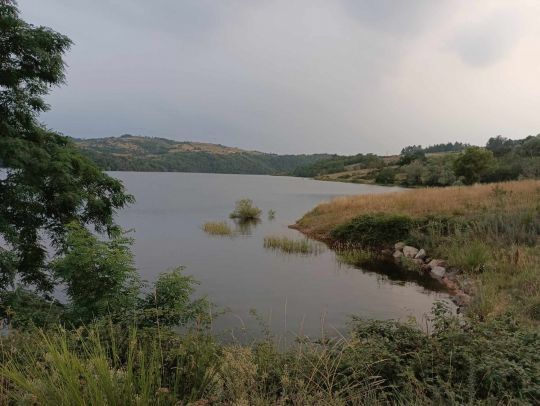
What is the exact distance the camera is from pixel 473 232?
1659 cm

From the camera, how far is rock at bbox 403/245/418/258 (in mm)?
17884

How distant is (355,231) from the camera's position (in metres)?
22.2

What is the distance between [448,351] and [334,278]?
1062 cm

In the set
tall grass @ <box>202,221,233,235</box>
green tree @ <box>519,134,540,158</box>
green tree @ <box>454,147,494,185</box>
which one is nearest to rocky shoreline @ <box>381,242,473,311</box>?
tall grass @ <box>202,221,233,235</box>

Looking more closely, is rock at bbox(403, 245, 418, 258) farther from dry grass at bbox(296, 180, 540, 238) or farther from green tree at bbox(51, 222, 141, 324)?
green tree at bbox(51, 222, 141, 324)

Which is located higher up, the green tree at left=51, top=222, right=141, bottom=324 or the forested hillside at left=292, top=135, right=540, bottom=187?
the forested hillside at left=292, top=135, right=540, bottom=187

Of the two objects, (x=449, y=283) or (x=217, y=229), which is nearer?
(x=449, y=283)

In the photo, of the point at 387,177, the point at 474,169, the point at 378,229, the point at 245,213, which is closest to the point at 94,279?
the point at 378,229

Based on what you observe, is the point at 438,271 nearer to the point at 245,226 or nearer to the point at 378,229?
the point at 378,229

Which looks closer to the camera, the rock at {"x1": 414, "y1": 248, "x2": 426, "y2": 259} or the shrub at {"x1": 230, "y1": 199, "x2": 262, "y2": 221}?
the rock at {"x1": 414, "y1": 248, "x2": 426, "y2": 259}

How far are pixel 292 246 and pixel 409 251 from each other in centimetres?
652

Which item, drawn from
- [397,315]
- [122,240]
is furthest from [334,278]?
[122,240]

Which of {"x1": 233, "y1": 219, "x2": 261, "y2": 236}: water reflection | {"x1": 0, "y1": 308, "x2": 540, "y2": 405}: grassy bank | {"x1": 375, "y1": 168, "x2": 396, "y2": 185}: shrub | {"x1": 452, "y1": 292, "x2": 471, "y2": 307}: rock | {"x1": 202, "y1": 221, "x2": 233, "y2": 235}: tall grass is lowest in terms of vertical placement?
{"x1": 233, "y1": 219, "x2": 261, "y2": 236}: water reflection

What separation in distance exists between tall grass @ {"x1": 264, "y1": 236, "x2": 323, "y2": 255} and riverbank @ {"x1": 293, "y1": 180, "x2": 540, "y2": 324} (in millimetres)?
2193
